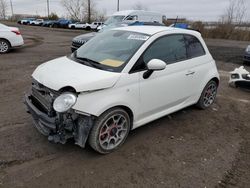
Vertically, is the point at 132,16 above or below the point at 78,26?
above

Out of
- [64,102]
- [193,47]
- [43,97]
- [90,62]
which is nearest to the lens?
[64,102]

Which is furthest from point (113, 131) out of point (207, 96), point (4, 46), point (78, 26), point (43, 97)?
point (78, 26)

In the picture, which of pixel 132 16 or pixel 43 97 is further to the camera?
pixel 132 16

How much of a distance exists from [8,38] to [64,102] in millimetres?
9437

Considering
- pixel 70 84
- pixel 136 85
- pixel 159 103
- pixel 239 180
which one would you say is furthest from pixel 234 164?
pixel 70 84

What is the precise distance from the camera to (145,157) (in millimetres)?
3348

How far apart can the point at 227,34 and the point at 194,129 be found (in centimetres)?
2693

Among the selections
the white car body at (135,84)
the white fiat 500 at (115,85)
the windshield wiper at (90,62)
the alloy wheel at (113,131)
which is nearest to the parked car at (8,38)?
the white fiat 500 at (115,85)

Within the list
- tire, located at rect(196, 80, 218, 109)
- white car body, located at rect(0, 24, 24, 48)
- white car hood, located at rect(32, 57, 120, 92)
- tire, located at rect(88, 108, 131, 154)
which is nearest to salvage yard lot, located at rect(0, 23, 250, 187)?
tire, located at rect(88, 108, 131, 154)

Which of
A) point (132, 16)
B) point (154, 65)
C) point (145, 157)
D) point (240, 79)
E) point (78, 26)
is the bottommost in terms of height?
point (145, 157)

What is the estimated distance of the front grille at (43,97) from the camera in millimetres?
3076

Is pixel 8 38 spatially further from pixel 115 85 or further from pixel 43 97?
pixel 115 85

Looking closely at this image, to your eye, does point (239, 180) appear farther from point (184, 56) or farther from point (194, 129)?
point (184, 56)

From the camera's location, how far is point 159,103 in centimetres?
384
